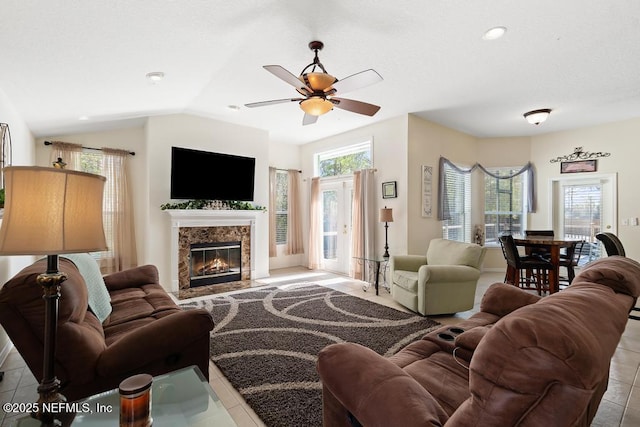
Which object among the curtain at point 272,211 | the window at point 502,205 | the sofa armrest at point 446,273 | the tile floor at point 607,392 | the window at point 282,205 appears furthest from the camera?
the window at point 282,205

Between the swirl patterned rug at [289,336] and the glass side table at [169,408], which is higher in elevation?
the glass side table at [169,408]

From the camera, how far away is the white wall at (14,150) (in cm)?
264

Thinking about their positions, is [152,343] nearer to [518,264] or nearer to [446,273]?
[446,273]

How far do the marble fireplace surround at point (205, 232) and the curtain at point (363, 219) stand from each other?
6.13 feet

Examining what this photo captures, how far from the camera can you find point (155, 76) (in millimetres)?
3326

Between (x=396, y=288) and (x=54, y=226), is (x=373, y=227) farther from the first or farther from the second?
(x=54, y=226)

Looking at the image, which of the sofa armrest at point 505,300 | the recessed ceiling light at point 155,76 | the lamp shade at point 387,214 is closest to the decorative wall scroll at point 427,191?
the lamp shade at point 387,214

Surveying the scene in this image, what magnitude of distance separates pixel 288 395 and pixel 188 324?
2.90ft

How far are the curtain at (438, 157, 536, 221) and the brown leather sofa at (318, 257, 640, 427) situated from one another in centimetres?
407

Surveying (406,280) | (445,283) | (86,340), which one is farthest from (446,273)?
(86,340)

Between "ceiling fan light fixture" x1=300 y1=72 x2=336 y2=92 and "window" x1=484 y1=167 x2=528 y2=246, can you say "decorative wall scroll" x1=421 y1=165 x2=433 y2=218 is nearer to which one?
"window" x1=484 y1=167 x2=528 y2=246

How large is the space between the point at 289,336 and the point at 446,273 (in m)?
1.98

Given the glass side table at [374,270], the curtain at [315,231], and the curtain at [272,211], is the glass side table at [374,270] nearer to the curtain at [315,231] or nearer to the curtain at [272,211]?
the curtain at [315,231]

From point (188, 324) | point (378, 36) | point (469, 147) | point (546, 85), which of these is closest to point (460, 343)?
point (188, 324)
